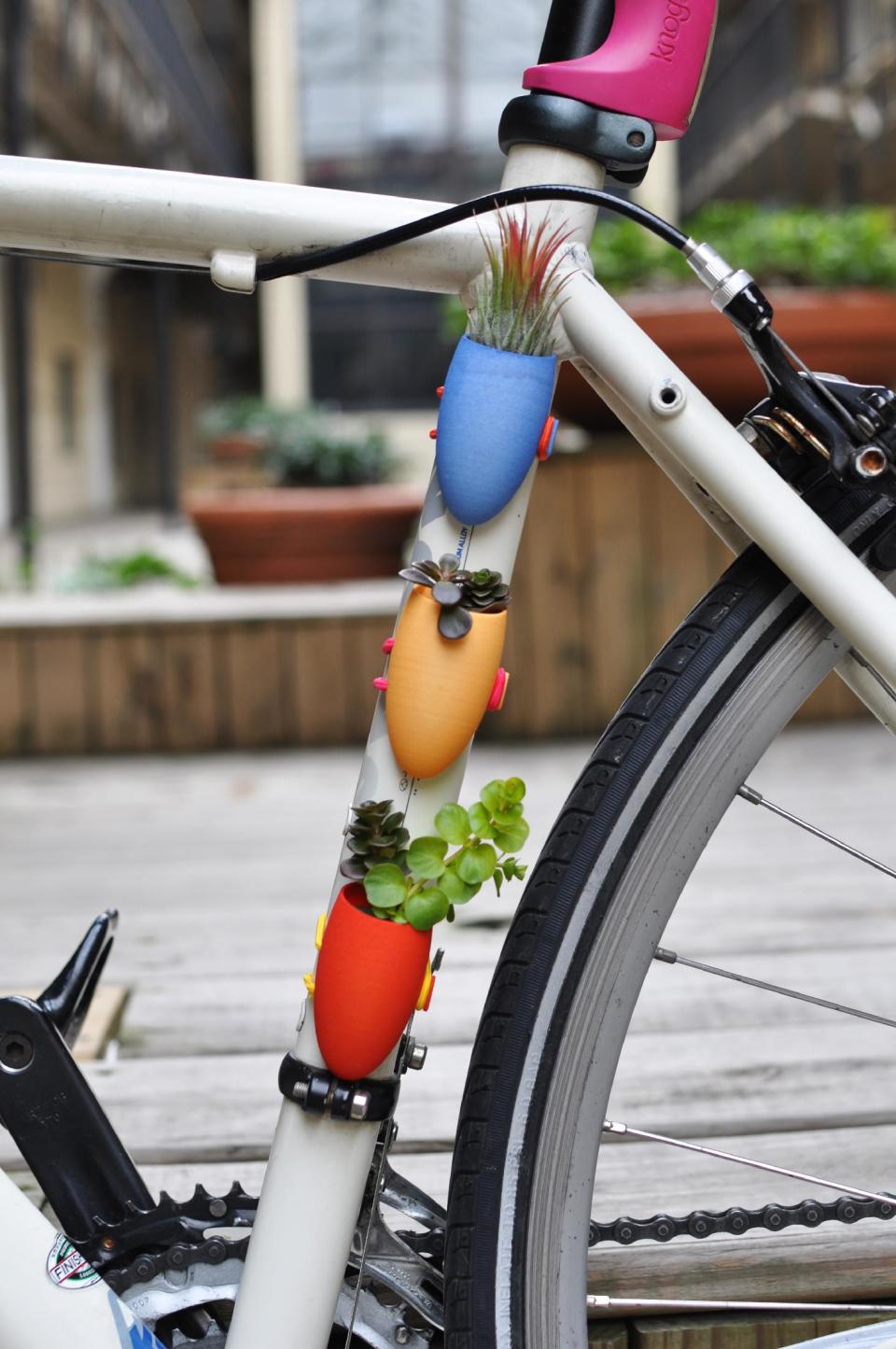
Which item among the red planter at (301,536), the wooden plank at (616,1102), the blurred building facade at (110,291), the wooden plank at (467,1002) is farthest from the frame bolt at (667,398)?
the blurred building facade at (110,291)

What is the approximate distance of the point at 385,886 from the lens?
48cm

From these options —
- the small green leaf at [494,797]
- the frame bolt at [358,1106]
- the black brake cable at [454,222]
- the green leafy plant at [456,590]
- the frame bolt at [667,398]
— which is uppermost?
the black brake cable at [454,222]

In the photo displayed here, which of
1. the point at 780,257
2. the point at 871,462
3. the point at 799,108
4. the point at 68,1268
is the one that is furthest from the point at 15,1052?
the point at 799,108

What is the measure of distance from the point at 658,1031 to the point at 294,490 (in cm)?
254

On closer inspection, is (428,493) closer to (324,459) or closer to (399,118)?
(324,459)

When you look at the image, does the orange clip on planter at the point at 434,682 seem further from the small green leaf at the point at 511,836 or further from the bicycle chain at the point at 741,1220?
the bicycle chain at the point at 741,1220

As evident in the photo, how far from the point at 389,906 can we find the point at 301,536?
2.54 m

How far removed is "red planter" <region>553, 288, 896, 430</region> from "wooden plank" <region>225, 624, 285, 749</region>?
0.70m

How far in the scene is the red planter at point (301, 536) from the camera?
2.93m

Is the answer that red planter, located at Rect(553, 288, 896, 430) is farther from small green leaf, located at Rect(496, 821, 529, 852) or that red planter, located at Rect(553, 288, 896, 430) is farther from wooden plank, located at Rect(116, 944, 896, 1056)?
small green leaf, located at Rect(496, 821, 529, 852)

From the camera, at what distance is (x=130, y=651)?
240 centimetres

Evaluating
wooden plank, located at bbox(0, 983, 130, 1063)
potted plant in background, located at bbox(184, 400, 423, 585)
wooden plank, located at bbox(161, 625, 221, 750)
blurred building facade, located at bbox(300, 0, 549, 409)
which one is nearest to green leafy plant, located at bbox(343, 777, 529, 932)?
wooden plank, located at bbox(0, 983, 130, 1063)

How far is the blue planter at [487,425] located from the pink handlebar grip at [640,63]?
0.11 meters

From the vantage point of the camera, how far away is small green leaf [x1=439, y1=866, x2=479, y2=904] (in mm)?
482
